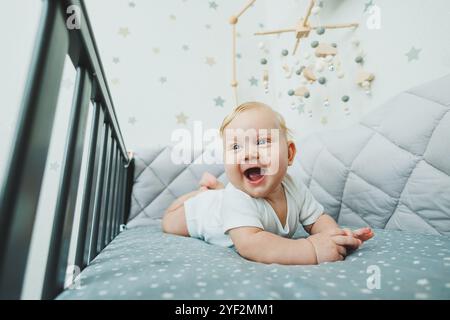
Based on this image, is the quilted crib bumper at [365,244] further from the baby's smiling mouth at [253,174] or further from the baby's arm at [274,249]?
the baby's smiling mouth at [253,174]

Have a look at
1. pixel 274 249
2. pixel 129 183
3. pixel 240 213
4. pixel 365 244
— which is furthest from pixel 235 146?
pixel 129 183

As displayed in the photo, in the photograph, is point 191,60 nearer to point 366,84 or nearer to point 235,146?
point 366,84

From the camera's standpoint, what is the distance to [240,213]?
63 centimetres

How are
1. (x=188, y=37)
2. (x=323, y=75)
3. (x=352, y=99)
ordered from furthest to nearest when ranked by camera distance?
(x=188, y=37)
(x=323, y=75)
(x=352, y=99)

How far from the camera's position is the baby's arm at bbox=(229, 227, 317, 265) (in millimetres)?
527

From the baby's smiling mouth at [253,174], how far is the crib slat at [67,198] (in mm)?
387

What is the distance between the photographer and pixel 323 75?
4.60 feet

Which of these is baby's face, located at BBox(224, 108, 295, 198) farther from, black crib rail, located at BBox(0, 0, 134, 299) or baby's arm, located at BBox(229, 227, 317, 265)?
black crib rail, located at BBox(0, 0, 134, 299)

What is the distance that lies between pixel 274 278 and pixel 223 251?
27 cm

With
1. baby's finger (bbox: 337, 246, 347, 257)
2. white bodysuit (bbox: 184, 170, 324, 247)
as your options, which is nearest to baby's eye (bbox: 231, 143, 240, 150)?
white bodysuit (bbox: 184, 170, 324, 247)
